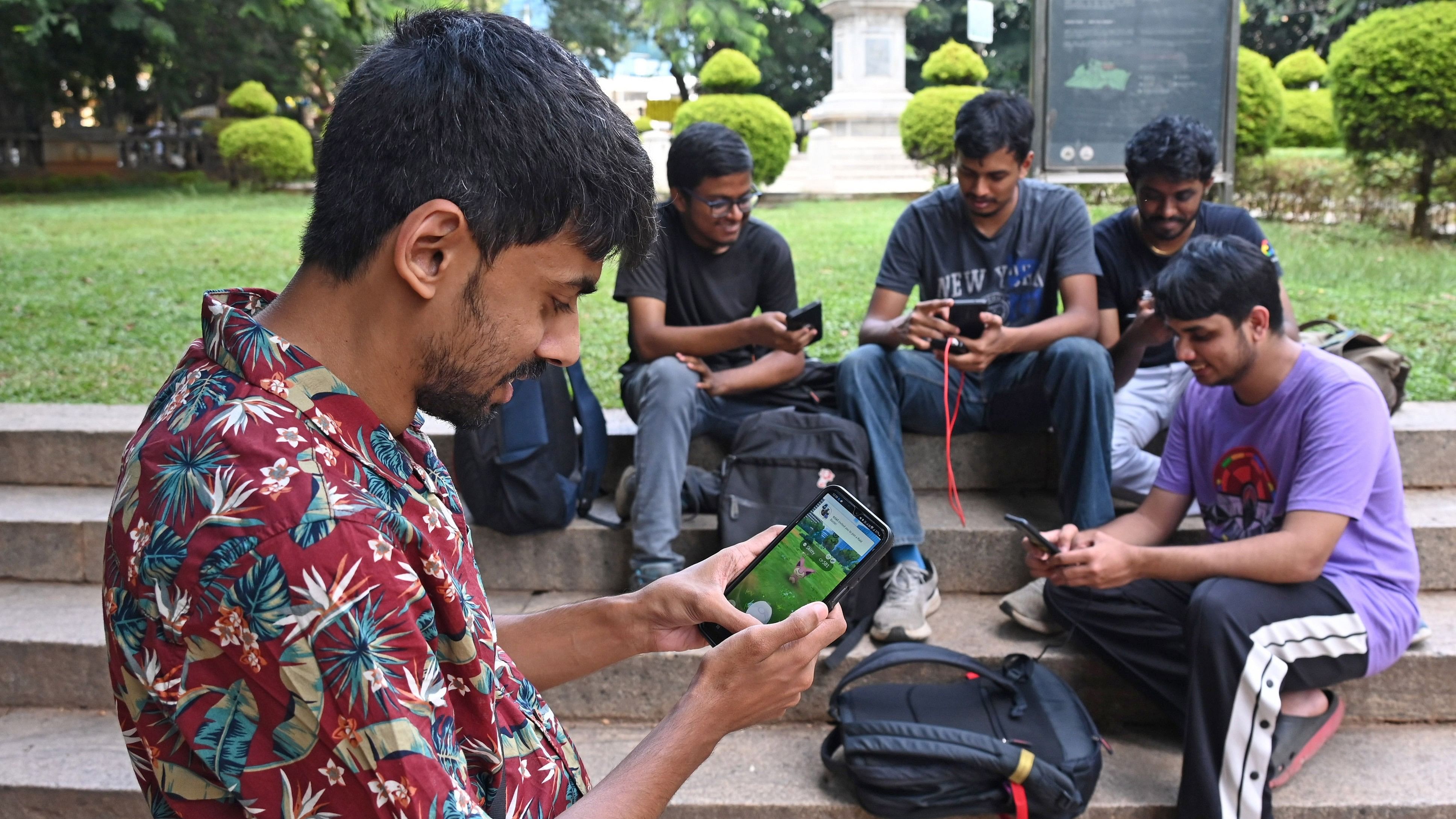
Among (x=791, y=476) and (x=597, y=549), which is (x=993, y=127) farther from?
(x=597, y=549)

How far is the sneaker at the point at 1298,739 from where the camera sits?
316 cm

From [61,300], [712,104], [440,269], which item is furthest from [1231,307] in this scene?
[712,104]

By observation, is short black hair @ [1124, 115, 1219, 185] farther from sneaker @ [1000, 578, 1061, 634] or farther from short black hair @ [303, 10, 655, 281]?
short black hair @ [303, 10, 655, 281]

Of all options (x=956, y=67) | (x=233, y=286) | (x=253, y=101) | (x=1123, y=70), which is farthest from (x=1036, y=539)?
(x=253, y=101)

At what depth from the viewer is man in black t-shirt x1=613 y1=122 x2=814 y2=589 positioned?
389 cm

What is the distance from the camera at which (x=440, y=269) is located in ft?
4.25

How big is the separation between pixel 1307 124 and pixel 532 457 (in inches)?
615

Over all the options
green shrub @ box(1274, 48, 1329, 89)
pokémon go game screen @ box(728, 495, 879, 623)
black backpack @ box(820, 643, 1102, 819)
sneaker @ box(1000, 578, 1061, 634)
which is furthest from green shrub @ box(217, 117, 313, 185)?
pokémon go game screen @ box(728, 495, 879, 623)

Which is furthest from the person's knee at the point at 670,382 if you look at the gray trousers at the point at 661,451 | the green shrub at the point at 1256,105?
the green shrub at the point at 1256,105

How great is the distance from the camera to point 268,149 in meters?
18.2

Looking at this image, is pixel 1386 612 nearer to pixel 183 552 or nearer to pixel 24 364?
pixel 183 552

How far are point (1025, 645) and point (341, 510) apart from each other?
9.71ft

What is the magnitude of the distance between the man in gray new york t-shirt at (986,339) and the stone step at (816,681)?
274 millimetres

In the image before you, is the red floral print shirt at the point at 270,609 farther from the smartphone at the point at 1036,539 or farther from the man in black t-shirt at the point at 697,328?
the man in black t-shirt at the point at 697,328
